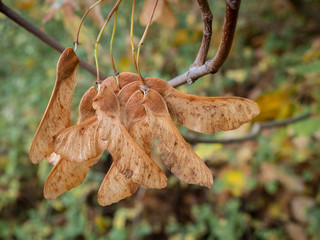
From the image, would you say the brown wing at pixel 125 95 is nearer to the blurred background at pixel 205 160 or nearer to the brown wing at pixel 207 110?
the brown wing at pixel 207 110

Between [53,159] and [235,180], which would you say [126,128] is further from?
[235,180]

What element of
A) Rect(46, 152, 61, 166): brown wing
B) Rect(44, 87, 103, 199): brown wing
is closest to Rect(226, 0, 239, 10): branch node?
Rect(44, 87, 103, 199): brown wing

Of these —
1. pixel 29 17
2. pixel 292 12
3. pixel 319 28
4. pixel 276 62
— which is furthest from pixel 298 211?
pixel 29 17

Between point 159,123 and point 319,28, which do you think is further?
point 319,28

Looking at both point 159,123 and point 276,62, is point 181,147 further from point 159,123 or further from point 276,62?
point 276,62

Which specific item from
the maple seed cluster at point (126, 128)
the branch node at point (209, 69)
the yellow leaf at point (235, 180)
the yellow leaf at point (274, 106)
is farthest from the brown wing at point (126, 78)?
the yellow leaf at point (235, 180)

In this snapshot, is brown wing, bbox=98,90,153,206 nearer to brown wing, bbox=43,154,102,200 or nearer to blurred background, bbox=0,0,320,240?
brown wing, bbox=43,154,102,200
